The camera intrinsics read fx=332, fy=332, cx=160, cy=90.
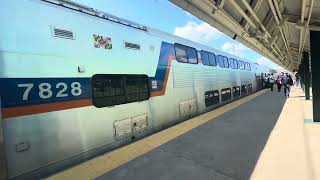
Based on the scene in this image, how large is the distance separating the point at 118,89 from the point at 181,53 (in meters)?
3.84

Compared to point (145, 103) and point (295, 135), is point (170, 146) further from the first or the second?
point (295, 135)

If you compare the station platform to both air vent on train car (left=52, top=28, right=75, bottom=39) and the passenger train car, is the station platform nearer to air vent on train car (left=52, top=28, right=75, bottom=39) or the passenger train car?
the passenger train car

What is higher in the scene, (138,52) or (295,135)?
(138,52)

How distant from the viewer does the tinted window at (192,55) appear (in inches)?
425

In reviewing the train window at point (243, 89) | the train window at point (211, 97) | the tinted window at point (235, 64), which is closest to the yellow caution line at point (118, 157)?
the train window at point (211, 97)

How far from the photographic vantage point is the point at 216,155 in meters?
6.44

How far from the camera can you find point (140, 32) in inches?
310

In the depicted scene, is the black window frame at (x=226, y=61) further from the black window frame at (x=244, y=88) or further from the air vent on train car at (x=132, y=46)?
the air vent on train car at (x=132, y=46)

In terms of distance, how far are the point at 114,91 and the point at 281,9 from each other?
4.88 m

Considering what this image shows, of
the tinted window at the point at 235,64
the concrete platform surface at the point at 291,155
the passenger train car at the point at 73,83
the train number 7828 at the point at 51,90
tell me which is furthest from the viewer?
the tinted window at the point at 235,64

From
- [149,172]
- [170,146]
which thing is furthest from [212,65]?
[149,172]

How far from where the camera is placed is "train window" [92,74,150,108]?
6.17m

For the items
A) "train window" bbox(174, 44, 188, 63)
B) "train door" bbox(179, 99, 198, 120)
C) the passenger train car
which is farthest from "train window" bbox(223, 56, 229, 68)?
the passenger train car

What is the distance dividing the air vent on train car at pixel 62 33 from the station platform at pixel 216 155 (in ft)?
7.17
